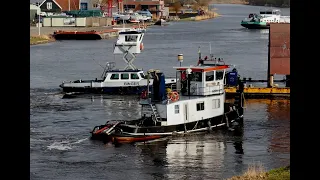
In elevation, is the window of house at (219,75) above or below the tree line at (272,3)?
below

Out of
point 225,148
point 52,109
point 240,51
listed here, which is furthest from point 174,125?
point 240,51

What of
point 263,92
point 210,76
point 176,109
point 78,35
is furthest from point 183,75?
point 78,35

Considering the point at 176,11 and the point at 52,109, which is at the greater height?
the point at 176,11

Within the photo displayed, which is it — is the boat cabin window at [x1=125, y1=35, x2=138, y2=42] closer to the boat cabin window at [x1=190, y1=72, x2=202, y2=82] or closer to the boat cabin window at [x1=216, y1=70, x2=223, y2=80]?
the boat cabin window at [x1=216, y1=70, x2=223, y2=80]

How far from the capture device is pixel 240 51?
42.3 m

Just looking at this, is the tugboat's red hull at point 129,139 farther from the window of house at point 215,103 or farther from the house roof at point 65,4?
the house roof at point 65,4

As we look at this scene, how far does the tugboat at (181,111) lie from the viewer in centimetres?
A: 1591

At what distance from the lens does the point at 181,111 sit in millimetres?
16312

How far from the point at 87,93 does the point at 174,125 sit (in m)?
9.01

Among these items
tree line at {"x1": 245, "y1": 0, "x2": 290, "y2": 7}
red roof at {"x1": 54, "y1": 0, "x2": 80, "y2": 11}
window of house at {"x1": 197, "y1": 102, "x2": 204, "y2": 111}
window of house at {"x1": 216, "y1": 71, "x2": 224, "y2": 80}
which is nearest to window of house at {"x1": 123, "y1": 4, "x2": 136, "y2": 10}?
red roof at {"x1": 54, "y1": 0, "x2": 80, "y2": 11}

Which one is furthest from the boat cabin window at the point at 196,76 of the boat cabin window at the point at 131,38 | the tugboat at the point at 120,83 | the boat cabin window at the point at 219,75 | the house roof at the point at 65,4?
the house roof at the point at 65,4

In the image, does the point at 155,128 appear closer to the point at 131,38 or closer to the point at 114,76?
the point at 114,76
